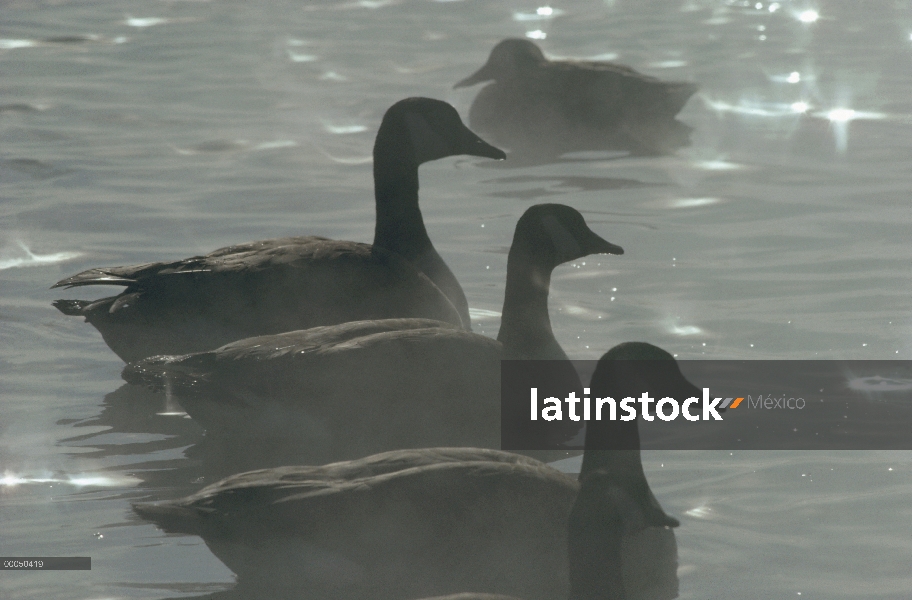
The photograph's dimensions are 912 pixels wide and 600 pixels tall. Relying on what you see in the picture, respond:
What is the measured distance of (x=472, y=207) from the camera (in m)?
12.2

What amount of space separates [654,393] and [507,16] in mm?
16618

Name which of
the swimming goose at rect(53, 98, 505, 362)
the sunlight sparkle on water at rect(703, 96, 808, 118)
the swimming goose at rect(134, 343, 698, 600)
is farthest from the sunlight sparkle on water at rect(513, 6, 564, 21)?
the swimming goose at rect(134, 343, 698, 600)

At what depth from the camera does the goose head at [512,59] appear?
A: 15.8 m

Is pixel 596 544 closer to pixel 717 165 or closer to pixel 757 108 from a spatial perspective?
pixel 717 165

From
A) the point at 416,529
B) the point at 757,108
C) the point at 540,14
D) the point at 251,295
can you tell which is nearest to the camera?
the point at 416,529

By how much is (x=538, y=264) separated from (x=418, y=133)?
6.72 ft

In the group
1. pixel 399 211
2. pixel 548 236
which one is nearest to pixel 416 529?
pixel 548 236

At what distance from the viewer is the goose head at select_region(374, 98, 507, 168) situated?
9633 millimetres

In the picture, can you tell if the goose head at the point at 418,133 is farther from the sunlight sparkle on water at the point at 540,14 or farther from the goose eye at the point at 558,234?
the sunlight sparkle on water at the point at 540,14

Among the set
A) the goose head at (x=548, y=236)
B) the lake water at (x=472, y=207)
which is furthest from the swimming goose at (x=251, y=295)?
the goose head at (x=548, y=236)

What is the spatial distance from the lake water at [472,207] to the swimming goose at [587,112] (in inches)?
22.4

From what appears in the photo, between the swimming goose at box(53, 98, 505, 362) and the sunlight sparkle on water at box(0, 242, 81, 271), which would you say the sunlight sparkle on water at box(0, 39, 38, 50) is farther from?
the swimming goose at box(53, 98, 505, 362)

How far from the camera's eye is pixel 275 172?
538 inches

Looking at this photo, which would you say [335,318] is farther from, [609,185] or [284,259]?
[609,185]
